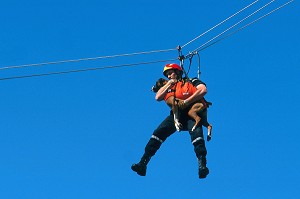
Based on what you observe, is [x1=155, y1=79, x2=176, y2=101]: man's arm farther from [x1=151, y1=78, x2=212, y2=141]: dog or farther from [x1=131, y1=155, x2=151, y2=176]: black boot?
[x1=131, y1=155, x2=151, y2=176]: black boot

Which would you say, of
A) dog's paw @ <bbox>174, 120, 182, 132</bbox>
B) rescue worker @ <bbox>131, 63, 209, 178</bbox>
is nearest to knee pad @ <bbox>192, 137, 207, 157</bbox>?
rescue worker @ <bbox>131, 63, 209, 178</bbox>

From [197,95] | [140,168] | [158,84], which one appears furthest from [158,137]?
[197,95]

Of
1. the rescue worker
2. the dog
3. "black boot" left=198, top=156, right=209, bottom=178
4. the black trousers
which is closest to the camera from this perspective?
"black boot" left=198, top=156, right=209, bottom=178

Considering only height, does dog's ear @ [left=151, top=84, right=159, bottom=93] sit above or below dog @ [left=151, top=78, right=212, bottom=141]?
above

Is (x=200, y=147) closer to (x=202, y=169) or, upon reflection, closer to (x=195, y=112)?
(x=202, y=169)

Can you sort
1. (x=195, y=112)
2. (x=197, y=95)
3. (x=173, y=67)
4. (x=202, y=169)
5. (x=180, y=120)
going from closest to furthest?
(x=202, y=169), (x=197, y=95), (x=195, y=112), (x=180, y=120), (x=173, y=67)

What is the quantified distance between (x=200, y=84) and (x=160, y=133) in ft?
3.85

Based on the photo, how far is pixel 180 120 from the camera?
669 inches

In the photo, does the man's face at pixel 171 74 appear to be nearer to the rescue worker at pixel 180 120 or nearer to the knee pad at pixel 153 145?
the rescue worker at pixel 180 120

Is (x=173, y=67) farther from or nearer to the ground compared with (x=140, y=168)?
farther from the ground

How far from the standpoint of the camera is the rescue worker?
16.6 metres

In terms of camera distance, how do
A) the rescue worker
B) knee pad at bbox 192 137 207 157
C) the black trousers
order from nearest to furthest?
knee pad at bbox 192 137 207 157 < the rescue worker < the black trousers

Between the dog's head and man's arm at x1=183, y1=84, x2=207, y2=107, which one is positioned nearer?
man's arm at x1=183, y1=84, x2=207, y2=107

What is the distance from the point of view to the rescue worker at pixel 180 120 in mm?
16562
